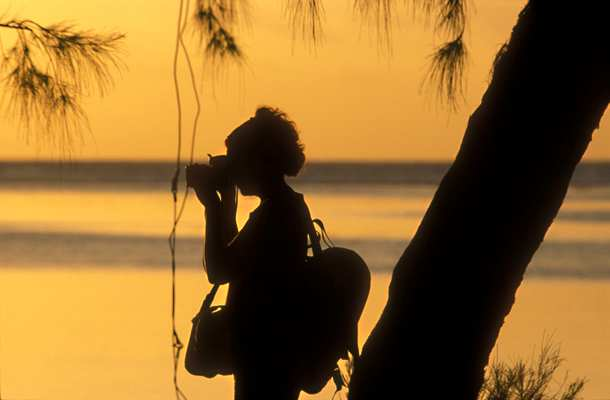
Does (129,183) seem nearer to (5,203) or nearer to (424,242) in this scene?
(5,203)

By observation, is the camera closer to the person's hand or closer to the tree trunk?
the person's hand

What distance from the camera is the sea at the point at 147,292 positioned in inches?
398

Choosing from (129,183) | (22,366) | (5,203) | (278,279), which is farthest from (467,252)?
(129,183)

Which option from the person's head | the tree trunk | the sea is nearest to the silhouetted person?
the person's head

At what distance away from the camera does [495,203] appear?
3818 mm

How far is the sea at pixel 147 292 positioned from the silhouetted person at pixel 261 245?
9.43 feet

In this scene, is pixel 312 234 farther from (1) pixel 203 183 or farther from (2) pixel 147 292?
(2) pixel 147 292

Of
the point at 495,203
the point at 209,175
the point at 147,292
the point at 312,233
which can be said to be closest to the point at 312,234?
the point at 312,233

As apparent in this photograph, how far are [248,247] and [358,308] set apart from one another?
1.05 feet

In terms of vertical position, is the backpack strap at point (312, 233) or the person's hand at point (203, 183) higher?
the person's hand at point (203, 183)

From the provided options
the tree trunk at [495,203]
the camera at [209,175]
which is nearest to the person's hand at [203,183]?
the camera at [209,175]

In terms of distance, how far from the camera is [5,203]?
134ft

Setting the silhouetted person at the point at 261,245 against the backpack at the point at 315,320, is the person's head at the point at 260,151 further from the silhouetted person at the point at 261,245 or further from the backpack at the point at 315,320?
the backpack at the point at 315,320

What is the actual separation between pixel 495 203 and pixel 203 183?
645 mm
